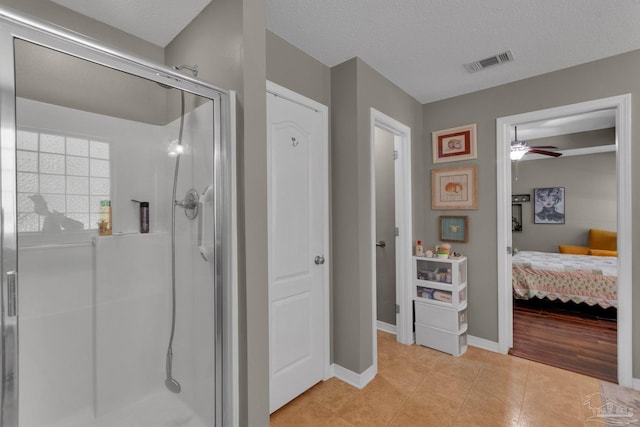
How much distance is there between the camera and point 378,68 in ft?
8.17

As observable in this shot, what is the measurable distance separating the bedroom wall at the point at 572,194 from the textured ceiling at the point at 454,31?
3.66 metres

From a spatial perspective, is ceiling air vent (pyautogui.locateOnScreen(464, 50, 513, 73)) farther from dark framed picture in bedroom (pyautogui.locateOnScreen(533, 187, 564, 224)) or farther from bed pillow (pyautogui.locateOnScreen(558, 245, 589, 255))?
dark framed picture in bedroom (pyautogui.locateOnScreen(533, 187, 564, 224))

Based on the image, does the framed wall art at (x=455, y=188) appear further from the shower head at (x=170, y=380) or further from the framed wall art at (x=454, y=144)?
the shower head at (x=170, y=380)

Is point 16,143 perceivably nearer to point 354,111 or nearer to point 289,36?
point 289,36

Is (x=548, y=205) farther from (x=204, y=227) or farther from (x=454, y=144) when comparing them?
(x=204, y=227)

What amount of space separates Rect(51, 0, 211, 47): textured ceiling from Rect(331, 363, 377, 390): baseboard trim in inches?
102

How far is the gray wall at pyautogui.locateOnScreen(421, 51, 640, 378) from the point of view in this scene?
2375mm

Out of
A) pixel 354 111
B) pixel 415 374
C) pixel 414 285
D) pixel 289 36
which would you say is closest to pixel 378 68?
pixel 354 111

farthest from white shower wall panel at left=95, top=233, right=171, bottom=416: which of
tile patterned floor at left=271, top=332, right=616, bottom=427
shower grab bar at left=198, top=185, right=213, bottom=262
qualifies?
tile patterned floor at left=271, top=332, right=616, bottom=427

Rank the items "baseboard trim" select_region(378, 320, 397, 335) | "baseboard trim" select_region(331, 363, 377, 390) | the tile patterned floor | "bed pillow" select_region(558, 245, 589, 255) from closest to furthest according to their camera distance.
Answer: the tile patterned floor → "baseboard trim" select_region(331, 363, 377, 390) → "baseboard trim" select_region(378, 320, 397, 335) → "bed pillow" select_region(558, 245, 589, 255)

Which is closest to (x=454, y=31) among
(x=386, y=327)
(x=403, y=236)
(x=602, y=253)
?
(x=403, y=236)

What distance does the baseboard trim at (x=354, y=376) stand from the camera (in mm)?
2275

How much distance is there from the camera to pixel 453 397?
6.99ft

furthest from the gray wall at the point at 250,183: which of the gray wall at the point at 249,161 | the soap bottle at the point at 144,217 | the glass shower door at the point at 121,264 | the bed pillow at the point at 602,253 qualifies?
the bed pillow at the point at 602,253
